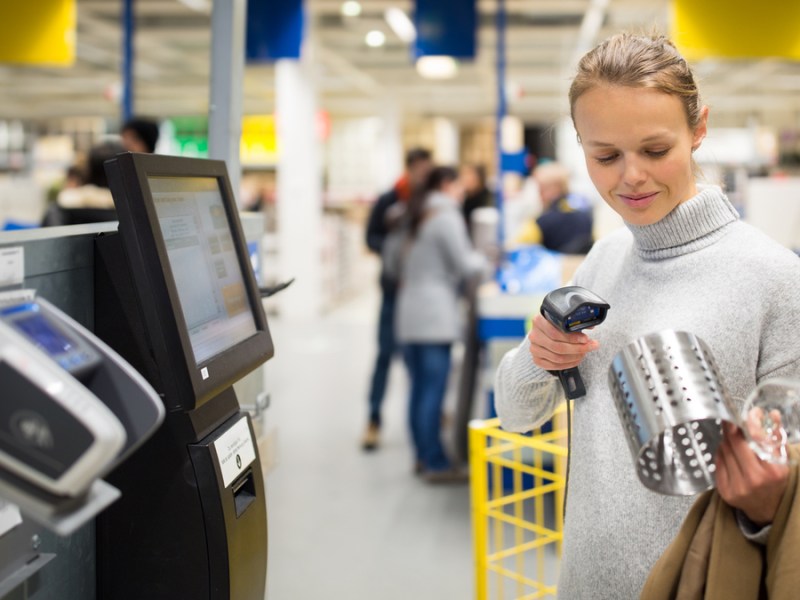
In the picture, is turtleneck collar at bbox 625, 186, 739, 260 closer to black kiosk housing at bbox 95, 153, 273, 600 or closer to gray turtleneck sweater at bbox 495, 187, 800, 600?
gray turtleneck sweater at bbox 495, 187, 800, 600

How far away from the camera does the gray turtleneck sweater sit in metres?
1.25

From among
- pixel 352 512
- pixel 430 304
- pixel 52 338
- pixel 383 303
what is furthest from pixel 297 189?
pixel 52 338

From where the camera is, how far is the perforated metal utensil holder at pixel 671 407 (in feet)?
3.23

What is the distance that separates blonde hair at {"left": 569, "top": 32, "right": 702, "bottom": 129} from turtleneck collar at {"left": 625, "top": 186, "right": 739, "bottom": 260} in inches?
4.5

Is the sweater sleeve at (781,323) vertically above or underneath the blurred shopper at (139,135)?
underneath

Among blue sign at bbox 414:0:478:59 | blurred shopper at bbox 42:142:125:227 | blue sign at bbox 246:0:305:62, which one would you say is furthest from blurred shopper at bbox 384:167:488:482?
blue sign at bbox 414:0:478:59

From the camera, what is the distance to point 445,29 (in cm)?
699

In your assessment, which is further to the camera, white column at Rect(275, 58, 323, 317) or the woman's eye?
white column at Rect(275, 58, 323, 317)

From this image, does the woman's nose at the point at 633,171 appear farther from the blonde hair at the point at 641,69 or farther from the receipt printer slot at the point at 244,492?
the receipt printer slot at the point at 244,492

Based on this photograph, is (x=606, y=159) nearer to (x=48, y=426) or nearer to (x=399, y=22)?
(x=48, y=426)

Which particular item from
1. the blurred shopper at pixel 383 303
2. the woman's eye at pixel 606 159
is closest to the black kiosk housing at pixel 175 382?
the woman's eye at pixel 606 159

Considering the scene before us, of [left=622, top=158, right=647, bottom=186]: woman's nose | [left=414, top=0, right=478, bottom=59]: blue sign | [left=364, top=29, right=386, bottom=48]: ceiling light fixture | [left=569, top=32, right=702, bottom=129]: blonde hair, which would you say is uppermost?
[left=364, top=29, right=386, bottom=48]: ceiling light fixture

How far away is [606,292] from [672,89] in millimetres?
357

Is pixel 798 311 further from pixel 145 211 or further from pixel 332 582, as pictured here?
pixel 332 582
